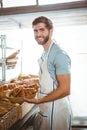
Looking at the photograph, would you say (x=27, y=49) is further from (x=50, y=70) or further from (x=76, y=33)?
(x=50, y=70)

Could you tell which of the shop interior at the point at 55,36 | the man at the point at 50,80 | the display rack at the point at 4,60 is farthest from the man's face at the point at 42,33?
the display rack at the point at 4,60

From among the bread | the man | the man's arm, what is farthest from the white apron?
the bread

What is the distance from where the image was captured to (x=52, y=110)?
1741 mm

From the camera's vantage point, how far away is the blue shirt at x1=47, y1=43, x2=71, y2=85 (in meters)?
1.60

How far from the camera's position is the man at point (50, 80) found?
64.8 inches

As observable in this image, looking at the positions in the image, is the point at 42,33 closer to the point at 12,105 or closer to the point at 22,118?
the point at 12,105

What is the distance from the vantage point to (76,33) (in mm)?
3639

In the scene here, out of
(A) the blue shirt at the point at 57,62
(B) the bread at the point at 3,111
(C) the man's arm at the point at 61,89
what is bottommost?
(B) the bread at the point at 3,111

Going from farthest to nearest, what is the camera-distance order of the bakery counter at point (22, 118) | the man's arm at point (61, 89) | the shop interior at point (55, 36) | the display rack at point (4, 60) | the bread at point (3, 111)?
1. the display rack at point (4, 60)
2. the shop interior at point (55, 36)
3. the bakery counter at point (22, 118)
4. the bread at point (3, 111)
5. the man's arm at point (61, 89)

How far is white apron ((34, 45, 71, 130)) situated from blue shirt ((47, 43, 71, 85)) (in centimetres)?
5

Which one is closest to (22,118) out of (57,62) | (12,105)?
(12,105)

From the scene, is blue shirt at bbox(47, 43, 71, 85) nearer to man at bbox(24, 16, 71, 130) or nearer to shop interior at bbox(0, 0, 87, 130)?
man at bbox(24, 16, 71, 130)

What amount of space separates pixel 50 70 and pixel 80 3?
1186 millimetres

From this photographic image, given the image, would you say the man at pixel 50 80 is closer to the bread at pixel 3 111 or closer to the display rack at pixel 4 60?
the bread at pixel 3 111
